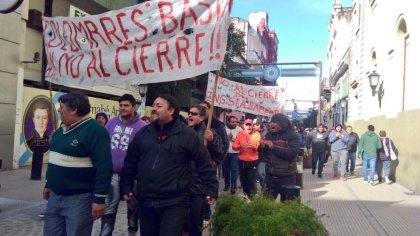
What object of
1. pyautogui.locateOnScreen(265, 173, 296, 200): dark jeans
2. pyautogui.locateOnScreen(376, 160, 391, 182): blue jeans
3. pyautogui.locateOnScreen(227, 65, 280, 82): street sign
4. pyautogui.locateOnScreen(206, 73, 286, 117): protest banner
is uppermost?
pyautogui.locateOnScreen(227, 65, 280, 82): street sign

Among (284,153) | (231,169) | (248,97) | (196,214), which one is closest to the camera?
(196,214)

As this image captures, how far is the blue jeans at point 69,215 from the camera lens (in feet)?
13.0

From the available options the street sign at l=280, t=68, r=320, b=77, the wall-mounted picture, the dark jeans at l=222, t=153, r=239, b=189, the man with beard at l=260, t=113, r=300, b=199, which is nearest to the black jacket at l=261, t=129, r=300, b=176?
the man with beard at l=260, t=113, r=300, b=199

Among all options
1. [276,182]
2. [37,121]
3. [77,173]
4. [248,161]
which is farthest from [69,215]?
[37,121]

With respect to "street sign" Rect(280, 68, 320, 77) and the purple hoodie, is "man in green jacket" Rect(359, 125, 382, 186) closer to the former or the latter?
the purple hoodie

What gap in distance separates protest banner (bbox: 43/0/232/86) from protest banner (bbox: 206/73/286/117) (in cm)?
625

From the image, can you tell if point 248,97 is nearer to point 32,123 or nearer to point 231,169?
point 231,169

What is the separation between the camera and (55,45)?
5969 millimetres

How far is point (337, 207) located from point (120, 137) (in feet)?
19.2

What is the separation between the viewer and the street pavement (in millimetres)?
7027

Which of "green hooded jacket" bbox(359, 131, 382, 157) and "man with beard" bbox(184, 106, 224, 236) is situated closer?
"man with beard" bbox(184, 106, 224, 236)

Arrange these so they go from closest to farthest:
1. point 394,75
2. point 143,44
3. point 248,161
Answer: point 143,44
point 248,161
point 394,75

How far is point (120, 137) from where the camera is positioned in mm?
5332

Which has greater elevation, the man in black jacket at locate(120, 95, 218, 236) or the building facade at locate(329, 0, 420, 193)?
the building facade at locate(329, 0, 420, 193)
